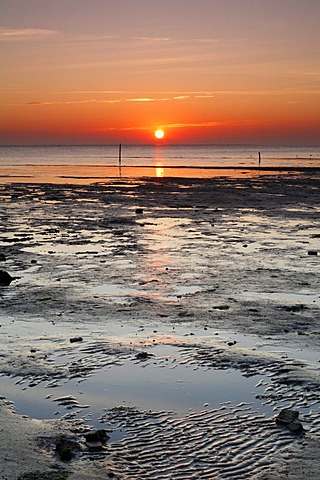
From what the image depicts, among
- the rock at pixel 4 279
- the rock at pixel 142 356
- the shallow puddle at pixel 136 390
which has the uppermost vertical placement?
the rock at pixel 4 279

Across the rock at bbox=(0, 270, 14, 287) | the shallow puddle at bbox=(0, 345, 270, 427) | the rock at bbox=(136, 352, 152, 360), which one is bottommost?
the shallow puddle at bbox=(0, 345, 270, 427)

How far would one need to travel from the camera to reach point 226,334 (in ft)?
42.0

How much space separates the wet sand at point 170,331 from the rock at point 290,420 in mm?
127

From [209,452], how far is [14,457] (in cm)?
236

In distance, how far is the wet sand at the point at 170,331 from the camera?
7949 mm

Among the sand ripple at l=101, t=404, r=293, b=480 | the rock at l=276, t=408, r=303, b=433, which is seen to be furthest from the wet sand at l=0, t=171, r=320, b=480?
the rock at l=276, t=408, r=303, b=433

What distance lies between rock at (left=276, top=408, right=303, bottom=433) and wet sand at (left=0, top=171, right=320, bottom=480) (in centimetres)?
13

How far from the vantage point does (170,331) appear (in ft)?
42.7

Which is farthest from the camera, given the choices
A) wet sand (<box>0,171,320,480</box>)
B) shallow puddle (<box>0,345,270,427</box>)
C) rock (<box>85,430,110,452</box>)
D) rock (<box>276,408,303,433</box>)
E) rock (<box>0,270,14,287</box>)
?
rock (<box>0,270,14,287</box>)

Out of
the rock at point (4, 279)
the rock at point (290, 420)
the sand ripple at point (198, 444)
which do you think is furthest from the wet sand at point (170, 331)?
the rock at point (4, 279)

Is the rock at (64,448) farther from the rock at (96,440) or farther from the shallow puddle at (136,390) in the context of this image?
the shallow puddle at (136,390)

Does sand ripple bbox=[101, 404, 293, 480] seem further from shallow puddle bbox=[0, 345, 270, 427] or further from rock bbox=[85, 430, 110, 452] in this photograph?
shallow puddle bbox=[0, 345, 270, 427]

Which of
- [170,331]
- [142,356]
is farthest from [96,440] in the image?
[170,331]

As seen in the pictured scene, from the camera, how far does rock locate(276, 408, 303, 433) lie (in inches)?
336
